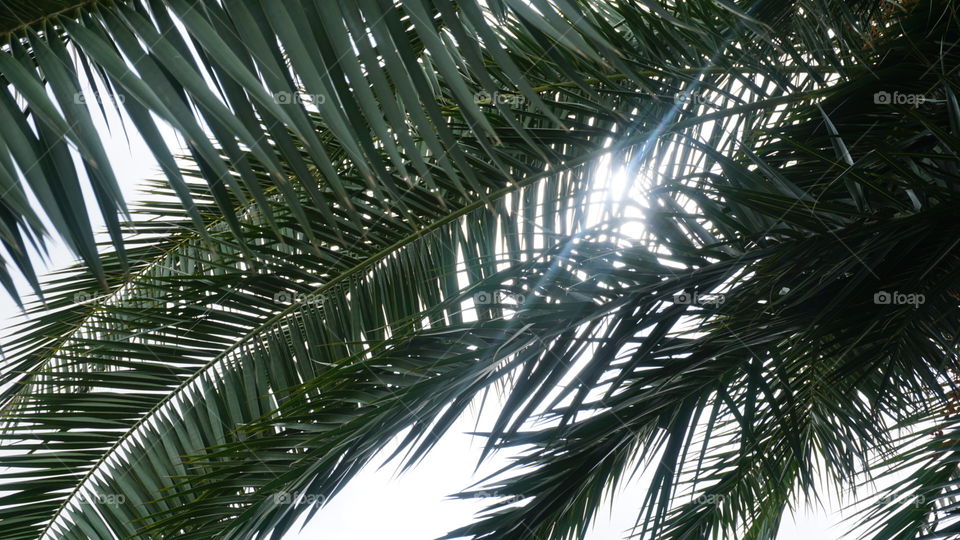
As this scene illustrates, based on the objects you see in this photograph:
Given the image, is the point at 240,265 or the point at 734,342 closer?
the point at 734,342

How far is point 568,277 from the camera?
1.20m

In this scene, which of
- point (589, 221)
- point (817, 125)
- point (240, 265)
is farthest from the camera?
point (240, 265)

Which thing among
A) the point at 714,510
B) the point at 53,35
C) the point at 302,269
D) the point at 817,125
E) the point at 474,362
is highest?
the point at 302,269

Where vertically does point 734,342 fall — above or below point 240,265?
below

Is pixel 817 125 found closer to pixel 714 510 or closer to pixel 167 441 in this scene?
pixel 714 510

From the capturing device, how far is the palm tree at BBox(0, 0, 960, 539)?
53cm

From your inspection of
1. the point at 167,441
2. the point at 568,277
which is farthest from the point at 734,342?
the point at 167,441

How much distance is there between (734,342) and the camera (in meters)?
1.11

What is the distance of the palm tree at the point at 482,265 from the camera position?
20.7 inches

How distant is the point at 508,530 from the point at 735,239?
57 centimetres

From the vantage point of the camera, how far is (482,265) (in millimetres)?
1461

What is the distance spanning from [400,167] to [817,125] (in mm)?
1246

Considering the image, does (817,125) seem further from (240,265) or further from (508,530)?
(240,265)

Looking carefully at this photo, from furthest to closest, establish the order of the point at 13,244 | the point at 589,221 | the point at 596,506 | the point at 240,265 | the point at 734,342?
the point at 240,265, the point at 589,221, the point at 596,506, the point at 734,342, the point at 13,244
